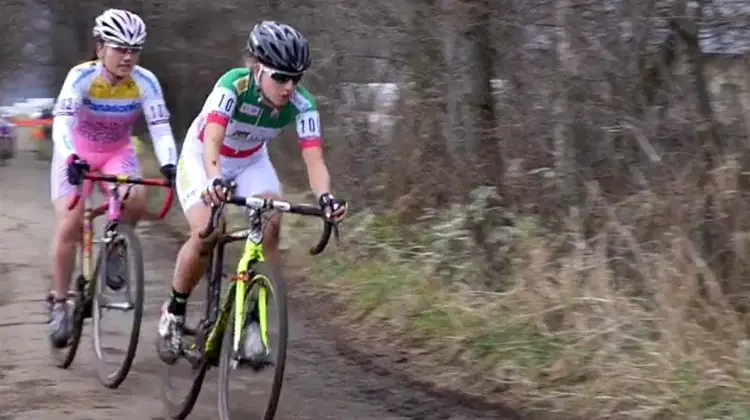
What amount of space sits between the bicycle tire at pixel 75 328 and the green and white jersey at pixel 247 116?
1.58 meters

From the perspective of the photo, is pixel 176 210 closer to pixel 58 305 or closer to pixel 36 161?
pixel 58 305

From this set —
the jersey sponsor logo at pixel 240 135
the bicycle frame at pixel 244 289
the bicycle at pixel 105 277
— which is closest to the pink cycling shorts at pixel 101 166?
the bicycle at pixel 105 277

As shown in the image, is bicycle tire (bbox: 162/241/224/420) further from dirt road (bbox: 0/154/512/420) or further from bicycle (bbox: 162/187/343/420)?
dirt road (bbox: 0/154/512/420)

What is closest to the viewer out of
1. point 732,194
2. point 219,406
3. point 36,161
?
point 219,406

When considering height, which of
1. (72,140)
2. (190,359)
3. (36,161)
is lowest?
(36,161)

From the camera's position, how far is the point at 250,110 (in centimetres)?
636

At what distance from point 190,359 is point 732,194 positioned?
132 inches

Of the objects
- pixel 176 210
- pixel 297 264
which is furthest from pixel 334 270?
pixel 176 210

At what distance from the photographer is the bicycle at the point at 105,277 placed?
7.12 meters

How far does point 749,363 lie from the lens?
21.2 ft

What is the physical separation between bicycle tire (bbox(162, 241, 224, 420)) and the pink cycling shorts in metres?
1.45

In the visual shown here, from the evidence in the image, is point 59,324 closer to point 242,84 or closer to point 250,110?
point 250,110

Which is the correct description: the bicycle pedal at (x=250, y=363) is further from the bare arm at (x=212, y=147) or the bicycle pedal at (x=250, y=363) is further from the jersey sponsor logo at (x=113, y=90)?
the jersey sponsor logo at (x=113, y=90)

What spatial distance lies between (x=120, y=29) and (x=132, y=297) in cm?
159
